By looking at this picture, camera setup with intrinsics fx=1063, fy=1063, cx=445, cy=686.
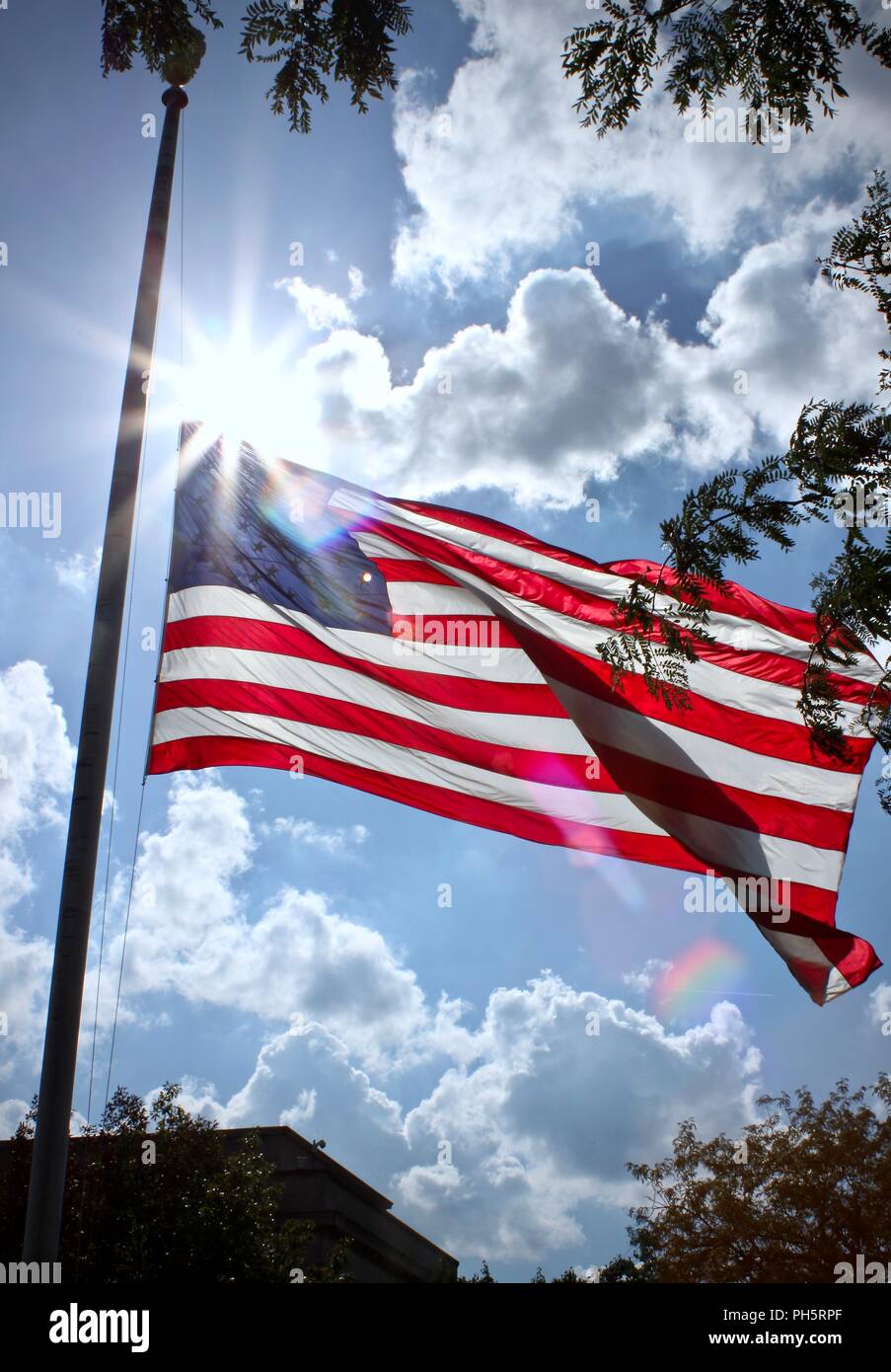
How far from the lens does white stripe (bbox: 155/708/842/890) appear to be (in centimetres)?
873

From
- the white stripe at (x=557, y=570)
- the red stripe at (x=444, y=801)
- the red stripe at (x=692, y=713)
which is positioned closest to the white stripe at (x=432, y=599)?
the white stripe at (x=557, y=570)

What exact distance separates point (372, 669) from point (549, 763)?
5.93 feet

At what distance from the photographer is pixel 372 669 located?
31.6 ft

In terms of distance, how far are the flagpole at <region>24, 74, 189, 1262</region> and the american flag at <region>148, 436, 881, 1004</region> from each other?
2.01m

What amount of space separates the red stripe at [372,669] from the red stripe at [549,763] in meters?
0.26

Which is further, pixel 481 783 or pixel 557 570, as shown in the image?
pixel 557 570

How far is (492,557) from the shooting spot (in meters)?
10.2

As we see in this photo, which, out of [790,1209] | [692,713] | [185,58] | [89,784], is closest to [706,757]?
[692,713]

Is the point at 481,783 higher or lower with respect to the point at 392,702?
lower

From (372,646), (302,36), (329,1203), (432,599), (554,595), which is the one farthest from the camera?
(329,1203)

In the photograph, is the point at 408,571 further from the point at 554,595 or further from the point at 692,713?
Answer: the point at 692,713

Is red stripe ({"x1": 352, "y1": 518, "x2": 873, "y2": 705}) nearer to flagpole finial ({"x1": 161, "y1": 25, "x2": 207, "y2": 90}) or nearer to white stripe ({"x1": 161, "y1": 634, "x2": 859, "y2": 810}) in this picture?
white stripe ({"x1": 161, "y1": 634, "x2": 859, "y2": 810})

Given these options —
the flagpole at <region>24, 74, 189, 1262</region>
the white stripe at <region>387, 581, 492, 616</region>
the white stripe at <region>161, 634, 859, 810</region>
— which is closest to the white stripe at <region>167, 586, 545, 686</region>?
the white stripe at <region>161, 634, 859, 810</region>
